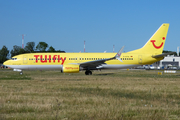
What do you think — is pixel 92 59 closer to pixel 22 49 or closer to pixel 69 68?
pixel 69 68

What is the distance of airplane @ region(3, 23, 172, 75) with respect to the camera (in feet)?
115

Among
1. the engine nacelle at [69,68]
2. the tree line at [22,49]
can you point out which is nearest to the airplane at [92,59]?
the engine nacelle at [69,68]

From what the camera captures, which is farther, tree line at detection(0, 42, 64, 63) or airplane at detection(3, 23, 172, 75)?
tree line at detection(0, 42, 64, 63)

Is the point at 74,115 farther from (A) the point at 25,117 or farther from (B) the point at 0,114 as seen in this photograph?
(B) the point at 0,114

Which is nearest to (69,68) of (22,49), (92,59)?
(92,59)

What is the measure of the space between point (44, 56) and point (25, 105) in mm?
26762

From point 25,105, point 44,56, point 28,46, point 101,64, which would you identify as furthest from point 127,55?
point 28,46

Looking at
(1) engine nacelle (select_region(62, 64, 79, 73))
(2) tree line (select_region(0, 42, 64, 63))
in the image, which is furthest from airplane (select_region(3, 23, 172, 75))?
(2) tree line (select_region(0, 42, 64, 63))

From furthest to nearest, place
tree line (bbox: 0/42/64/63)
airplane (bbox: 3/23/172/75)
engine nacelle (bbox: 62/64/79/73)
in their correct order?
tree line (bbox: 0/42/64/63) → airplane (bbox: 3/23/172/75) → engine nacelle (bbox: 62/64/79/73)

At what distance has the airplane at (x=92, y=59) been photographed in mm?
35000

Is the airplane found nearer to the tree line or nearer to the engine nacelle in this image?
the engine nacelle

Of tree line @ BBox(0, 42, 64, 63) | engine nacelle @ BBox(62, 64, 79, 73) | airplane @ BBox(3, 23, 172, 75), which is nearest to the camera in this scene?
engine nacelle @ BBox(62, 64, 79, 73)

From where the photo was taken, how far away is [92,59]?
3631 centimetres

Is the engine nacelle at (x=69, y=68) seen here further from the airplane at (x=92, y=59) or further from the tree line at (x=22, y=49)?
the tree line at (x=22, y=49)
